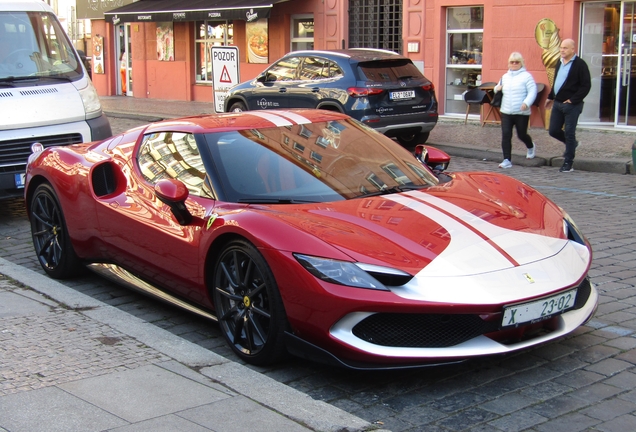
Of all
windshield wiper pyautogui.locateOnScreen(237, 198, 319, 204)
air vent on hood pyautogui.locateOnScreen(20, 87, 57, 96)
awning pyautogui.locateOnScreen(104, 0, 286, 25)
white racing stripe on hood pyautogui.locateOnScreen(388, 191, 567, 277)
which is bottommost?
white racing stripe on hood pyautogui.locateOnScreen(388, 191, 567, 277)

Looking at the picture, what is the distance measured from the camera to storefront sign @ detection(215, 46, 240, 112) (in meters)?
16.2

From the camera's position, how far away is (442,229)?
480cm

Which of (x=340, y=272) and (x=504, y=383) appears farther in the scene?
(x=504, y=383)

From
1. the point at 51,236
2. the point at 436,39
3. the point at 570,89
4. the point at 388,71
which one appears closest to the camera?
the point at 51,236

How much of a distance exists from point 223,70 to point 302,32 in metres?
7.53

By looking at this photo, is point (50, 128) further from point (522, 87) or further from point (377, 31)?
point (377, 31)

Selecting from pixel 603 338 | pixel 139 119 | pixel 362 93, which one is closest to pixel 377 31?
pixel 139 119

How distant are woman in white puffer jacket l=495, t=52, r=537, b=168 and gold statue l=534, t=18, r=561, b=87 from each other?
4.25 m

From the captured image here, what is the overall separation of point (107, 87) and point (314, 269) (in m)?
27.8

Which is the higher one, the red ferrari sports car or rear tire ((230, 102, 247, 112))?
rear tire ((230, 102, 247, 112))

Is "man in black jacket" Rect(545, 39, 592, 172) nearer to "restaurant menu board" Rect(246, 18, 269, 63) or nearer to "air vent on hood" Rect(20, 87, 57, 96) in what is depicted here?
"air vent on hood" Rect(20, 87, 57, 96)

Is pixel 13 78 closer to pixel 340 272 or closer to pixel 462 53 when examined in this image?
pixel 340 272

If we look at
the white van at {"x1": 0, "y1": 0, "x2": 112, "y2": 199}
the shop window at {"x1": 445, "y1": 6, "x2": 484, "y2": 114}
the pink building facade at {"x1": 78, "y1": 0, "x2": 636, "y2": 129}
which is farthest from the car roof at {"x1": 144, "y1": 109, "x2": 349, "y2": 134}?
the shop window at {"x1": 445, "y1": 6, "x2": 484, "y2": 114}

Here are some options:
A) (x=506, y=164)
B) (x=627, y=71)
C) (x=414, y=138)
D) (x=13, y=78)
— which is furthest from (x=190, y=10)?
(x=13, y=78)
